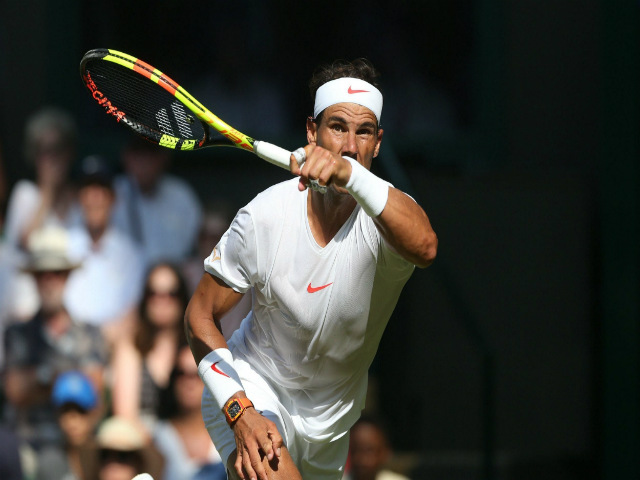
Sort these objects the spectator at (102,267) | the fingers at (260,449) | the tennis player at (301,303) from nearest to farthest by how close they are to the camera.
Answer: the fingers at (260,449) → the tennis player at (301,303) → the spectator at (102,267)

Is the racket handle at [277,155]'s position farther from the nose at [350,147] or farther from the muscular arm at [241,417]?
the muscular arm at [241,417]

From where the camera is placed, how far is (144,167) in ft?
20.9

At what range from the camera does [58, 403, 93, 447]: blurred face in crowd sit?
18.6ft

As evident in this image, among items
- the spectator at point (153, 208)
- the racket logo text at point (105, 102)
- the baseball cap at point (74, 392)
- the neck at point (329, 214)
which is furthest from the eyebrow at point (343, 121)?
the spectator at point (153, 208)

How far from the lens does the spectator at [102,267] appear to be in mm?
6027

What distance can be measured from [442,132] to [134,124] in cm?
418

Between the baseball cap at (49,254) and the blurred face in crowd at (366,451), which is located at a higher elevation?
the baseball cap at (49,254)

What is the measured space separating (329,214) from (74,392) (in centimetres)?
253

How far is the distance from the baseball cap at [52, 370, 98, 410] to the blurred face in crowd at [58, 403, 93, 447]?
0.03 metres

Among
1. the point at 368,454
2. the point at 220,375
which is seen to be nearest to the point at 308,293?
the point at 220,375

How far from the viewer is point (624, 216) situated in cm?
689

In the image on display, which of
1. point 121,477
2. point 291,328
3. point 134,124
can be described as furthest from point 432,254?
point 121,477

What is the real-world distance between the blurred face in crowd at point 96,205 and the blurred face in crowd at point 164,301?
53cm

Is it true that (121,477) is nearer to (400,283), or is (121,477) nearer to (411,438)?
(411,438)
